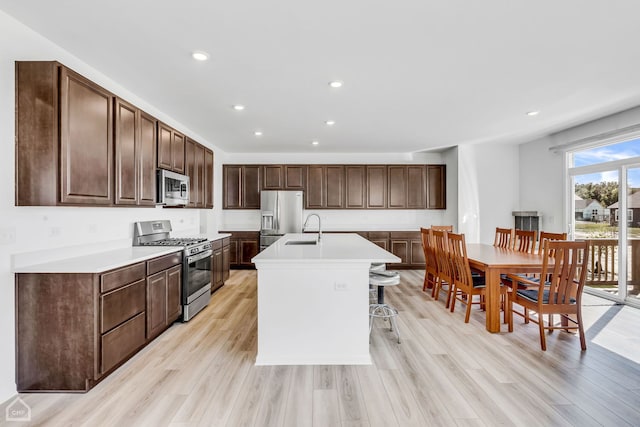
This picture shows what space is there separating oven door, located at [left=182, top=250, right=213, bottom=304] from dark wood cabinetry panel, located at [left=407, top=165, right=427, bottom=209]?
4281 millimetres

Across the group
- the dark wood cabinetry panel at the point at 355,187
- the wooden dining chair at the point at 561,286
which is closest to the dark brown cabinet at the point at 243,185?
the dark wood cabinetry panel at the point at 355,187

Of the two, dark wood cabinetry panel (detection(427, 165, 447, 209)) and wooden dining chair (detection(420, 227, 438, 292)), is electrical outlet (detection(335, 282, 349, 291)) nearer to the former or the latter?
wooden dining chair (detection(420, 227, 438, 292))

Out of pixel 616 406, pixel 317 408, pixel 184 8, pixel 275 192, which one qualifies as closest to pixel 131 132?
pixel 184 8

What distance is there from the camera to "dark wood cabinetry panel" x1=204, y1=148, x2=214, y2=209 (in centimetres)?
492

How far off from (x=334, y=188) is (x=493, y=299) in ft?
12.8

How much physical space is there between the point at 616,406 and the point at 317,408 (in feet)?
6.34

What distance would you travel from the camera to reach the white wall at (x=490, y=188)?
20.2ft

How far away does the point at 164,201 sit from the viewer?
11.4ft

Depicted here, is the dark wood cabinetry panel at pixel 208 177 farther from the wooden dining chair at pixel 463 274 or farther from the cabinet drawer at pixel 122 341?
the wooden dining chair at pixel 463 274

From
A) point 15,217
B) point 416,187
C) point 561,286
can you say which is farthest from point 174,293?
point 416,187

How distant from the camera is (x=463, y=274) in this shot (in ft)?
11.8

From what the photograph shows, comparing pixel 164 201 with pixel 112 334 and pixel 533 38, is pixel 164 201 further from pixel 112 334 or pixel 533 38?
pixel 533 38

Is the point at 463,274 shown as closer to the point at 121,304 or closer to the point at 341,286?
the point at 341,286

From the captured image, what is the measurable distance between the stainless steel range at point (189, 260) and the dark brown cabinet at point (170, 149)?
742 millimetres
